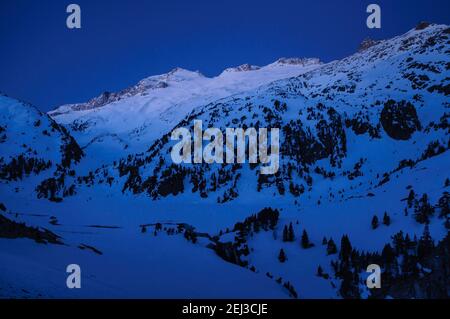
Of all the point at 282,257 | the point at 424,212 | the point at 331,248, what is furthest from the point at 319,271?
the point at 424,212

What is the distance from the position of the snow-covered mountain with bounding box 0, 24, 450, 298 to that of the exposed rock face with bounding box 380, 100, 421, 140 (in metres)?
0.46

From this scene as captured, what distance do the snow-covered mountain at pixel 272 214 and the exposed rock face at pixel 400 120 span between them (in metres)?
0.46

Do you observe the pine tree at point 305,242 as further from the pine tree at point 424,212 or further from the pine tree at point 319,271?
the pine tree at point 424,212

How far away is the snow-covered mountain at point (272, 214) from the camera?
34719 mm

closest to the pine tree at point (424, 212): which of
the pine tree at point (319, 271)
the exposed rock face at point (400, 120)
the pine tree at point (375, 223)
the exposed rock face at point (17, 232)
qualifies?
the pine tree at point (375, 223)

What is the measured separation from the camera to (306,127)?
543ft

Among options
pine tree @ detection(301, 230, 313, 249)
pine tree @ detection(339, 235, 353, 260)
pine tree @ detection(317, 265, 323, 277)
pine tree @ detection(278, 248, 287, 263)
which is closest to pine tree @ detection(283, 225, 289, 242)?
pine tree @ detection(301, 230, 313, 249)

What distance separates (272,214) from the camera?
8638 centimetres

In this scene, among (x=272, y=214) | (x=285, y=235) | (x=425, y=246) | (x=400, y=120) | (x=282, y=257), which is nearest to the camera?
(x=425, y=246)

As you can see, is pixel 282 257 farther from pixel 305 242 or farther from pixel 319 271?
pixel 319 271

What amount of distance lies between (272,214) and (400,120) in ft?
353

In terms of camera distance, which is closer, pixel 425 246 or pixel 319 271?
pixel 425 246

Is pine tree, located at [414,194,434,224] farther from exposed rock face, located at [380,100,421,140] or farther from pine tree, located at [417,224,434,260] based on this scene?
exposed rock face, located at [380,100,421,140]

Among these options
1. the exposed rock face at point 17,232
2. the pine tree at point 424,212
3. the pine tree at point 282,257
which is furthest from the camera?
the pine tree at point 282,257
